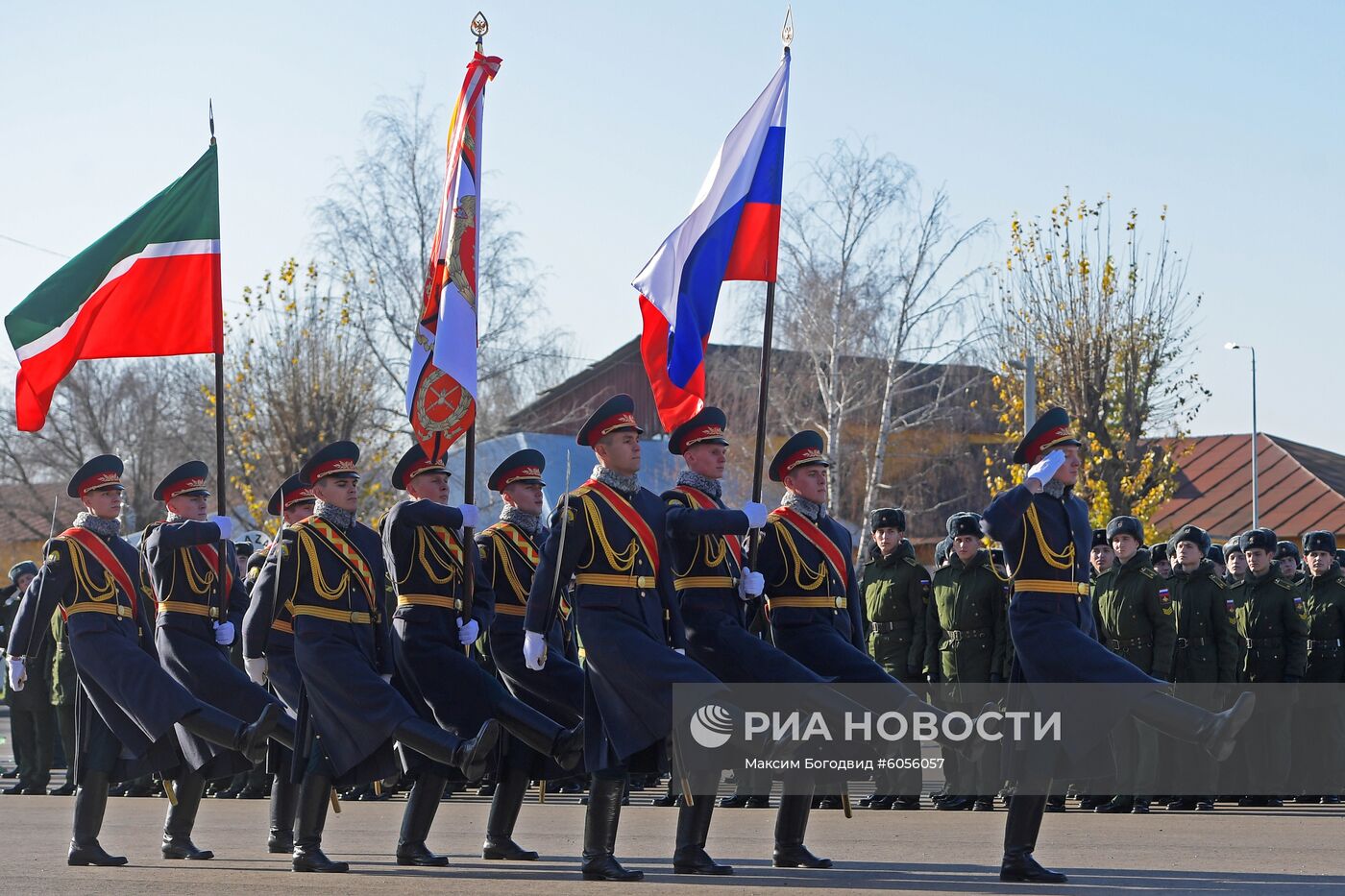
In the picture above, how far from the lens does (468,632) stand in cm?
930

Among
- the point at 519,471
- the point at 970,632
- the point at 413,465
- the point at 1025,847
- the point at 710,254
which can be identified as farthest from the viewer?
the point at 970,632

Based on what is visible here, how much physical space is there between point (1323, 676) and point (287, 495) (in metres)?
7.75

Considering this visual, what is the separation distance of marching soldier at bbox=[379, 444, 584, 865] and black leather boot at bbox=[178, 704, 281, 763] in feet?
2.23

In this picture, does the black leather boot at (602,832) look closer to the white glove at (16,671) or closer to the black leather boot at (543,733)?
the black leather boot at (543,733)

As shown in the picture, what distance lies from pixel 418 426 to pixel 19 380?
2496mm

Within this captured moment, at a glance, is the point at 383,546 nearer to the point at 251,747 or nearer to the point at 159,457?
the point at 251,747

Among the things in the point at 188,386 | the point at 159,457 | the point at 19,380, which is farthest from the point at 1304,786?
the point at 159,457

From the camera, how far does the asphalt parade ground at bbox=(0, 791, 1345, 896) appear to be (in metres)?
8.21

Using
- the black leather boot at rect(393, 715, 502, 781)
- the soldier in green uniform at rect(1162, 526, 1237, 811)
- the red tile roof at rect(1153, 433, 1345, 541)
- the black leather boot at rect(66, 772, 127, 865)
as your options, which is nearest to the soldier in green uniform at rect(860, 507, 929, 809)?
the soldier in green uniform at rect(1162, 526, 1237, 811)

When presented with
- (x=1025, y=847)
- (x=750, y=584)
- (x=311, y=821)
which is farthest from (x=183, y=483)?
(x=1025, y=847)

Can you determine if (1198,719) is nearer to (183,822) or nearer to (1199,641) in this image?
(183,822)

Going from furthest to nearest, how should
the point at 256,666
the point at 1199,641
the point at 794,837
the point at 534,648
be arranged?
the point at 1199,641
the point at 256,666
the point at 794,837
the point at 534,648

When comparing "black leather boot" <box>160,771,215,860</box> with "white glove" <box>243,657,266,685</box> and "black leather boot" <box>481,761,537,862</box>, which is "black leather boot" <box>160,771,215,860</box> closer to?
"white glove" <box>243,657,266,685</box>

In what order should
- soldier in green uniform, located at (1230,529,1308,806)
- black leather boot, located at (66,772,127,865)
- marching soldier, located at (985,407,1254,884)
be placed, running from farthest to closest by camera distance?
1. soldier in green uniform, located at (1230,529,1308,806)
2. black leather boot, located at (66,772,127,865)
3. marching soldier, located at (985,407,1254,884)
